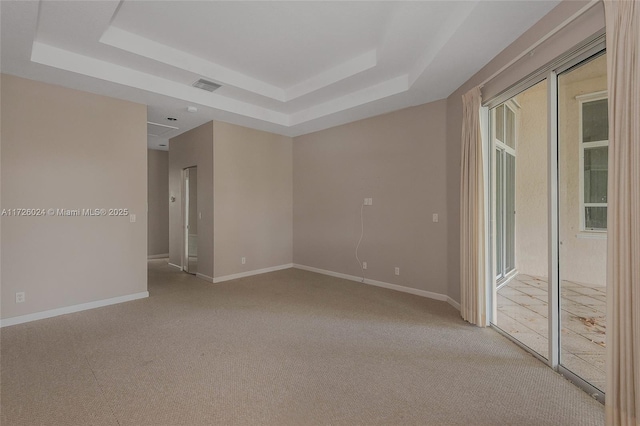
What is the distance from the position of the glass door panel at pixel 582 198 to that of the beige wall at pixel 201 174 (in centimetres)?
502

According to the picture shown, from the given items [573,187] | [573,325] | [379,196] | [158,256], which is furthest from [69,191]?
[573,325]

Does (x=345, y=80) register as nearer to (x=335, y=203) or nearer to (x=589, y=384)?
(x=335, y=203)

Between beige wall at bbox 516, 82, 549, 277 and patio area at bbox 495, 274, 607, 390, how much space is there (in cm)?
116

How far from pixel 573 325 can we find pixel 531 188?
2739mm

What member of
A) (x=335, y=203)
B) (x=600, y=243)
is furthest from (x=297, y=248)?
(x=600, y=243)

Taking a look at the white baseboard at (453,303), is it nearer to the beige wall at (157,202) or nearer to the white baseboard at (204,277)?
the white baseboard at (204,277)

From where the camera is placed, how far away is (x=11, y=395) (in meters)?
2.10

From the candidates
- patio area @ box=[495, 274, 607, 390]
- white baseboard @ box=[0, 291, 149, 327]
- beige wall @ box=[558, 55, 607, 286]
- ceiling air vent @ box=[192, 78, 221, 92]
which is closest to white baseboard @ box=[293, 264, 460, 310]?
patio area @ box=[495, 274, 607, 390]

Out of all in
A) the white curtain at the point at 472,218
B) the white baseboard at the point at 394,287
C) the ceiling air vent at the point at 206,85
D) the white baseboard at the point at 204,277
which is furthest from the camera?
the white baseboard at the point at 204,277

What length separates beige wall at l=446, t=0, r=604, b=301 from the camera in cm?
214

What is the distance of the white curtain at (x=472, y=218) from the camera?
3340 mm

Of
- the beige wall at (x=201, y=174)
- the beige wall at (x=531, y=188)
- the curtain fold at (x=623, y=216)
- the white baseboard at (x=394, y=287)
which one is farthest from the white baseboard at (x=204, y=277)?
the beige wall at (x=531, y=188)

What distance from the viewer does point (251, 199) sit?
235 inches

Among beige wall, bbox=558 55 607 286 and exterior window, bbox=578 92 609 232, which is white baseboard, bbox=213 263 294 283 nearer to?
beige wall, bbox=558 55 607 286
